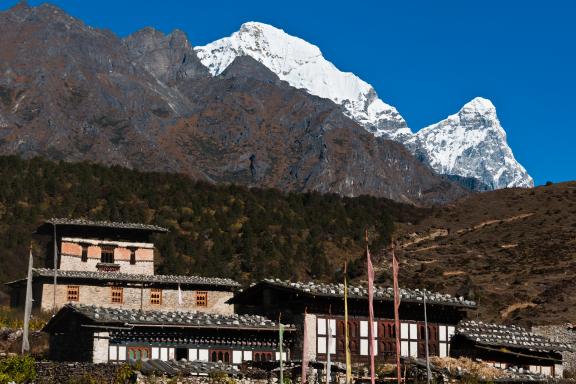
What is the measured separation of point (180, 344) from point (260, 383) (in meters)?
6.22

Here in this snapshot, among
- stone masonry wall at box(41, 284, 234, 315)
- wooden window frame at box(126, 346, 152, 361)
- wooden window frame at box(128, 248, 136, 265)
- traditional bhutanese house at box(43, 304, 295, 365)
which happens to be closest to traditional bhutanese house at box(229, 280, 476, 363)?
traditional bhutanese house at box(43, 304, 295, 365)

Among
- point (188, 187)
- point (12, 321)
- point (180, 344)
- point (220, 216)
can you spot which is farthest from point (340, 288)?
point (188, 187)

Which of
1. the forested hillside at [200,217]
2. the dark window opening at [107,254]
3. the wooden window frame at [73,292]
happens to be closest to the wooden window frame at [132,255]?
the dark window opening at [107,254]

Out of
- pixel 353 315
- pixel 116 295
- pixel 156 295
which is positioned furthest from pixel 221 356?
pixel 156 295

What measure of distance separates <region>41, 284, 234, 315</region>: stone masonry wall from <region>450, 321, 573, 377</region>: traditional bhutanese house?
18.1 metres

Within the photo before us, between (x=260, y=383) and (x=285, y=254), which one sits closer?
(x=260, y=383)

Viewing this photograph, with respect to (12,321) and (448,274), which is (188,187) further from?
(12,321)

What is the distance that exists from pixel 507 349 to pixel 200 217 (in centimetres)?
6504

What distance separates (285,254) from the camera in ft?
347

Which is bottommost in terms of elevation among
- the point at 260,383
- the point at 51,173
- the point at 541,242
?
the point at 260,383

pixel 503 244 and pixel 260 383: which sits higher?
pixel 503 244

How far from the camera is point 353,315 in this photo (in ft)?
155

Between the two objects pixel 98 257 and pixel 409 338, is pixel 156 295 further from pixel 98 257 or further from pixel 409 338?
pixel 409 338

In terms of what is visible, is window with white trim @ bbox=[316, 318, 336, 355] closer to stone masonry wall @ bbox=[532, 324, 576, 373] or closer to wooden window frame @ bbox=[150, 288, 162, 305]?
stone masonry wall @ bbox=[532, 324, 576, 373]
